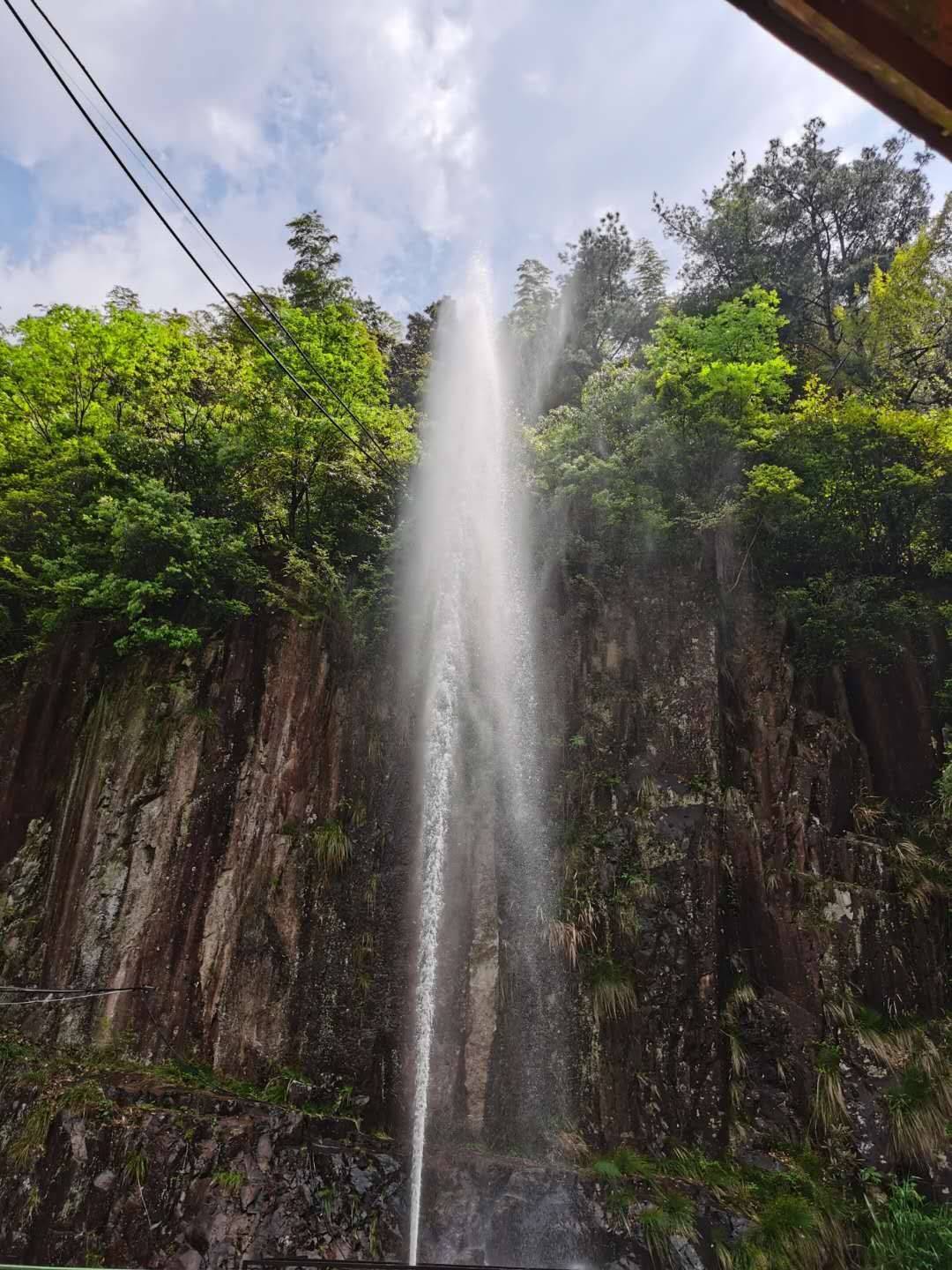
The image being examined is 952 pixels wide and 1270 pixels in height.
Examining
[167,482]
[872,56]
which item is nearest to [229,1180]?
[167,482]

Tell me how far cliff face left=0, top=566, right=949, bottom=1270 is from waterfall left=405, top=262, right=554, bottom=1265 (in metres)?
0.23

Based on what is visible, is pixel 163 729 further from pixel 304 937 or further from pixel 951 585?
pixel 951 585

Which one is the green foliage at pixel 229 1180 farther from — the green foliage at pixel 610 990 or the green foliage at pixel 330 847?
the green foliage at pixel 610 990

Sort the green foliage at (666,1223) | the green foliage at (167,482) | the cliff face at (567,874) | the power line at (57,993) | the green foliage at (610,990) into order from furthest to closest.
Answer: the green foliage at (167,482)
the power line at (57,993)
the green foliage at (610,990)
the cliff face at (567,874)
the green foliage at (666,1223)

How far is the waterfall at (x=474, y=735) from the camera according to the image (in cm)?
820

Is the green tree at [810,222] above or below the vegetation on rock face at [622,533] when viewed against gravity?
above

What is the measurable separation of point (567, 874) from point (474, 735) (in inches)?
86.8

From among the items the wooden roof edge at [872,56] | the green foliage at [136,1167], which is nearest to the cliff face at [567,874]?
the green foliage at [136,1167]

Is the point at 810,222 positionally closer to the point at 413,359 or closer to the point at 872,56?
the point at 413,359

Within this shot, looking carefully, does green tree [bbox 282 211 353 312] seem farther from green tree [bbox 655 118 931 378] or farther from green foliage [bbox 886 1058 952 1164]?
green foliage [bbox 886 1058 952 1164]

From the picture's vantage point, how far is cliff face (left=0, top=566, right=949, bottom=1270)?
7762mm

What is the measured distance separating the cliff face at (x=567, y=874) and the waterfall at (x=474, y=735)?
0.23 metres

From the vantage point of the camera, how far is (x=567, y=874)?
8.90m

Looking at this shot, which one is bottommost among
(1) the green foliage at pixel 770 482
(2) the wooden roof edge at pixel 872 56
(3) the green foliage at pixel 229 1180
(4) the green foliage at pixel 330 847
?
(3) the green foliage at pixel 229 1180
